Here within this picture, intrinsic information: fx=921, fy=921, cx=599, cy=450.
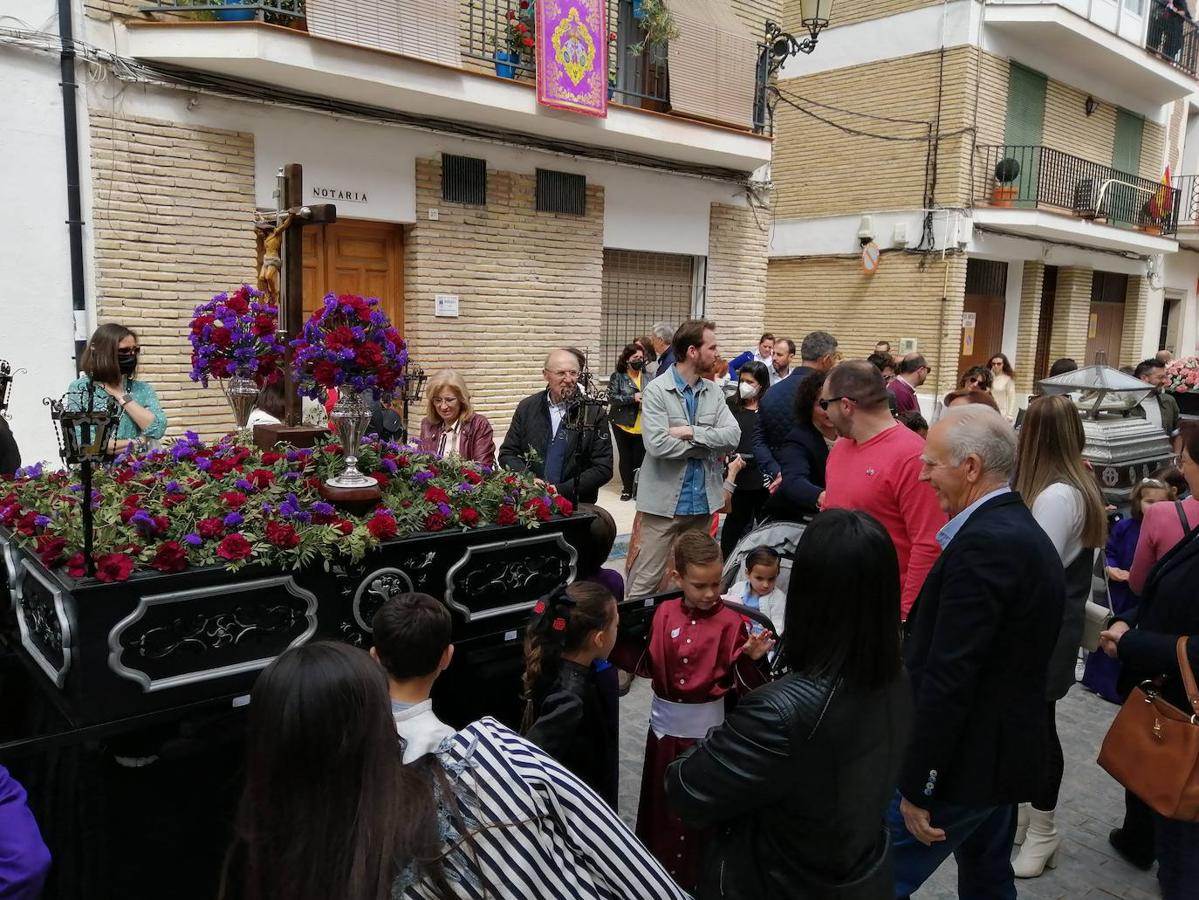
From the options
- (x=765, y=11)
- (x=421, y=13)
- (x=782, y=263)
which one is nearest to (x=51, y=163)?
(x=421, y=13)

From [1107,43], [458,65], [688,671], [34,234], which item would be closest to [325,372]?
[688,671]

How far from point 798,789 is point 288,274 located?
3125mm

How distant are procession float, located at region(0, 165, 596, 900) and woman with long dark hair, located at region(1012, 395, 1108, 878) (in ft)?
5.96

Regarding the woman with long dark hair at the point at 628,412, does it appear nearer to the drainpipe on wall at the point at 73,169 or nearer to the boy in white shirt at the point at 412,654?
the drainpipe on wall at the point at 73,169

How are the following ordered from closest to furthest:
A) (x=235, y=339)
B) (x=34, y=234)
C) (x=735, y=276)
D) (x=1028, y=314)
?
(x=235, y=339), (x=34, y=234), (x=735, y=276), (x=1028, y=314)

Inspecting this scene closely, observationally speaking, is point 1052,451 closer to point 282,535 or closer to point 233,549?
point 282,535

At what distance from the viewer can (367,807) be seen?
1.37 metres

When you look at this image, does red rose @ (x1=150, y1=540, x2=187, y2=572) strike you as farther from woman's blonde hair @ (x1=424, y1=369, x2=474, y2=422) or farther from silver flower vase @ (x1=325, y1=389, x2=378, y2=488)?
woman's blonde hair @ (x1=424, y1=369, x2=474, y2=422)

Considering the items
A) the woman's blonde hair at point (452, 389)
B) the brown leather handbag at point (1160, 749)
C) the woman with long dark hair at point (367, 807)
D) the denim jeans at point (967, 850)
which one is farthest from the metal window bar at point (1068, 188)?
the woman with long dark hair at point (367, 807)

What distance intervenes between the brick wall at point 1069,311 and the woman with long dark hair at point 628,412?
12.1 meters

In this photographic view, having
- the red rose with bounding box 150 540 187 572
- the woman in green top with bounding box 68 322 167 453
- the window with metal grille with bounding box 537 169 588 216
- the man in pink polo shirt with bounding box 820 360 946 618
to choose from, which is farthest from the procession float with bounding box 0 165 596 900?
the window with metal grille with bounding box 537 169 588 216

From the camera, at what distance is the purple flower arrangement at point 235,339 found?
12.5 feet

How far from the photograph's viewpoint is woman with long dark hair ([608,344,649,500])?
30.8 feet

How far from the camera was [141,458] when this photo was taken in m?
3.81
